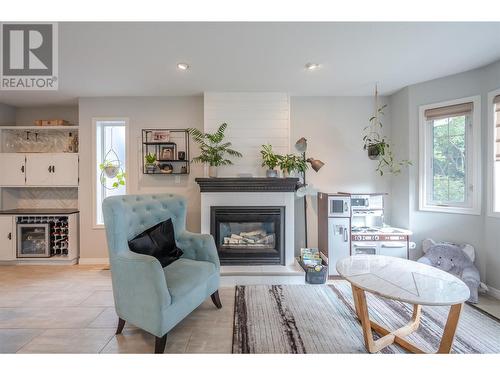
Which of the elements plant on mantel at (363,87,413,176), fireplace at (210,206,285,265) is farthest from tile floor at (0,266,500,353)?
plant on mantel at (363,87,413,176)

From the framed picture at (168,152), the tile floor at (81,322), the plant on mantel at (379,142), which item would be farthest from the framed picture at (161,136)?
the plant on mantel at (379,142)

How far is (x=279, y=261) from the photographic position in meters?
3.01

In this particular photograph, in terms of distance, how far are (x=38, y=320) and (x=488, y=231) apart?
451 cm

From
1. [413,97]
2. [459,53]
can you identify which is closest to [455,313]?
[459,53]

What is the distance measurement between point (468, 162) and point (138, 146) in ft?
14.0

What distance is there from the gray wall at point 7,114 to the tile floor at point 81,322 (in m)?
2.42

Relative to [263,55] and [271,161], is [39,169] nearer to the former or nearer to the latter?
[271,161]

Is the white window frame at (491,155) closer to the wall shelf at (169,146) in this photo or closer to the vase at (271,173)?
the vase at (271,173)

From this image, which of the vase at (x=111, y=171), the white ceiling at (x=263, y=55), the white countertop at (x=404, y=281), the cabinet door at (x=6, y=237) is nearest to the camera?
the white countertop at (x=404, y=281)

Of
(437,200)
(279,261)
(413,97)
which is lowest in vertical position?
(279,261)

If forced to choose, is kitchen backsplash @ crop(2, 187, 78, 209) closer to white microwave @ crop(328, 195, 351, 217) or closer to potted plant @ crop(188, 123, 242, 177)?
potted plant @ crop(188, 123, 242, 177)

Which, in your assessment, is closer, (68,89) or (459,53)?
(459,53)

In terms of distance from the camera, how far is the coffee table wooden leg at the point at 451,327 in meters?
1.42

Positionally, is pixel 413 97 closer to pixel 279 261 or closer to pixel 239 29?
pixel 239 29
